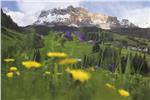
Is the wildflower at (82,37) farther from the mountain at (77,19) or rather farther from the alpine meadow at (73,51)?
the mountain at (77,19)

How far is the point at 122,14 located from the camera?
5.27 meters

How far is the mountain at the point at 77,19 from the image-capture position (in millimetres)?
5355

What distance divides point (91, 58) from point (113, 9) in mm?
878

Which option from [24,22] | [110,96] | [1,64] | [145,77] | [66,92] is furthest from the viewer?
[24,22]

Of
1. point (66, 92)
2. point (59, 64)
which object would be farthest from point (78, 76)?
point (59, 64)

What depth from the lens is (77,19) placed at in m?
5.60

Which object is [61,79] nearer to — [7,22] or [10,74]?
[10,74]

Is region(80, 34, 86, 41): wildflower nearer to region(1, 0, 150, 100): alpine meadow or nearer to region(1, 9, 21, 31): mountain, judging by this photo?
region(1, 0, 150, 100): alpine meadow

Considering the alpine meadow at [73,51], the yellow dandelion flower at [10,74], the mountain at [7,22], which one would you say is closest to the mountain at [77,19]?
the alpine meadow at [73,51]

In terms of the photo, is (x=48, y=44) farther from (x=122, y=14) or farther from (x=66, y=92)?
(x=122, y=14)

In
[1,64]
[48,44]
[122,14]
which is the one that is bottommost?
[1,64]

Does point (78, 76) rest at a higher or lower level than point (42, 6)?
lower

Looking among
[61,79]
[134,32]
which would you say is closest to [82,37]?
[61,79]

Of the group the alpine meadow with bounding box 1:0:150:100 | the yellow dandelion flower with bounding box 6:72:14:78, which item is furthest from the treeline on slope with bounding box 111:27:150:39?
the yellow dandelion flower with bounding box 6:72:14:78
